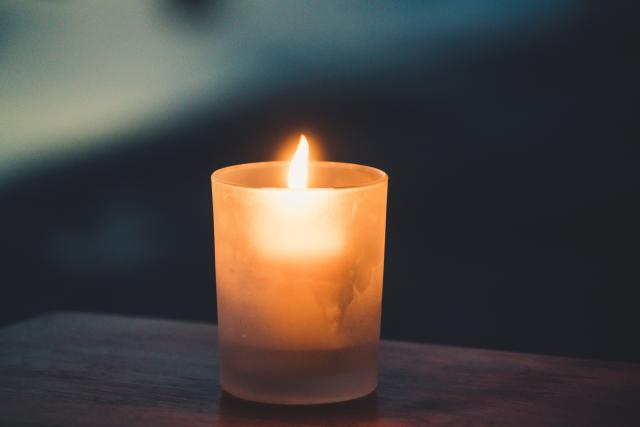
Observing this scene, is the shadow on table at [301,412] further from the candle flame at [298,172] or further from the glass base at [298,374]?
the candle flame at [298,172]

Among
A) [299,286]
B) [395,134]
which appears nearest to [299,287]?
[299,286]

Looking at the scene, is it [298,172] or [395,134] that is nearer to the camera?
[298,172]

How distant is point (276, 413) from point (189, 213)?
0.60 metres

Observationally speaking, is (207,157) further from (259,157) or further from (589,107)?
(589,107)

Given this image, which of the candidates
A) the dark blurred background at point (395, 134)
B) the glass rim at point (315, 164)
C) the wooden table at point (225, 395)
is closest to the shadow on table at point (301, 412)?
the wooden table at point (225, 395)

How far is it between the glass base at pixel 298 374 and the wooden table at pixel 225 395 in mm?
10

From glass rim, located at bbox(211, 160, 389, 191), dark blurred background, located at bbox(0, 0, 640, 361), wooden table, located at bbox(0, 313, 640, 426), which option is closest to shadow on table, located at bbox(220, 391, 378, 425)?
wooden table, located at bbox(0, 313, 640, 426)

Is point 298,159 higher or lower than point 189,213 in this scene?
higher

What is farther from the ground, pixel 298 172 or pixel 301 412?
pixel 298 172

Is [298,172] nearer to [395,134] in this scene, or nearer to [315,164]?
[315,164]

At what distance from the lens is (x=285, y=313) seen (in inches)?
26.0

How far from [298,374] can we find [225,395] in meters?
0.08

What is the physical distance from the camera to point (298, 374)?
0.66 m

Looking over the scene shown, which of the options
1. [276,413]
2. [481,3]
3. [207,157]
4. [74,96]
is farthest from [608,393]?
[74,96]
